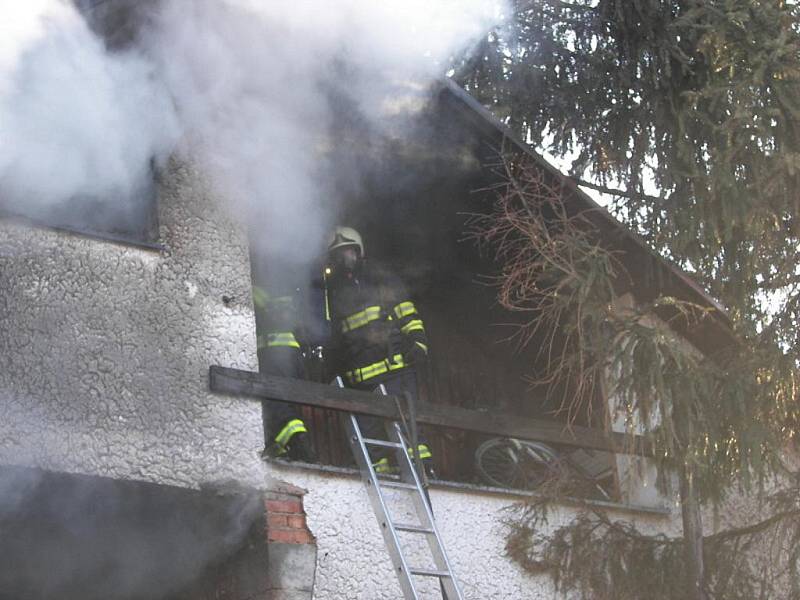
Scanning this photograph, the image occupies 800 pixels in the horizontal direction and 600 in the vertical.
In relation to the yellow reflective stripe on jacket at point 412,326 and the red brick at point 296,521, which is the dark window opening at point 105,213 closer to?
the red brick at point 296,521

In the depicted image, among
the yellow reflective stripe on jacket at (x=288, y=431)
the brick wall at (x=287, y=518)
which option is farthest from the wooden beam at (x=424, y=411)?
the brick wall at (x=287, y=518)

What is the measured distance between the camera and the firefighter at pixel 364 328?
799 cm

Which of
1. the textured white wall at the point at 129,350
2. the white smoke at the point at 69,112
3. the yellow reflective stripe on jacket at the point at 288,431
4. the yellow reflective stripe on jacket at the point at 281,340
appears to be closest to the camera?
the textured white wall at the point at 129,350

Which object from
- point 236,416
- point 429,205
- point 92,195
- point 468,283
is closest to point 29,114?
point 92,195

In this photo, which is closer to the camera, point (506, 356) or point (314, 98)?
point (314, 98)

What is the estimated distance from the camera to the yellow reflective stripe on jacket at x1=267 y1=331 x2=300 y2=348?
24.6 feet

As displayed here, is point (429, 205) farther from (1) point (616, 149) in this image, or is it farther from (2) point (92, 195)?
(2) point (92, 195)

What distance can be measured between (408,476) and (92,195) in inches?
80.8

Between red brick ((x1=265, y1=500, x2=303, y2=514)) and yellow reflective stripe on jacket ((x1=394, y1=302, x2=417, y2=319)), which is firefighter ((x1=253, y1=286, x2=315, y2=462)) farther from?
red brick ((x1=265, y1=500, x2=303, y2=514))

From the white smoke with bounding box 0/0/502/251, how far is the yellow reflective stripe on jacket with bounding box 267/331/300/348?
699mm

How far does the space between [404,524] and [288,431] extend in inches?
29.4

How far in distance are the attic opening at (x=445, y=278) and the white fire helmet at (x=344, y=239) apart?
221 millimetres

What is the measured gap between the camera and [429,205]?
340 inches

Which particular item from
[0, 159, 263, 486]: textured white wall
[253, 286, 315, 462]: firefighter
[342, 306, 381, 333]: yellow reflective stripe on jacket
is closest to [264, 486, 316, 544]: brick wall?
[0, 159, 263, 486]: textured white wall
